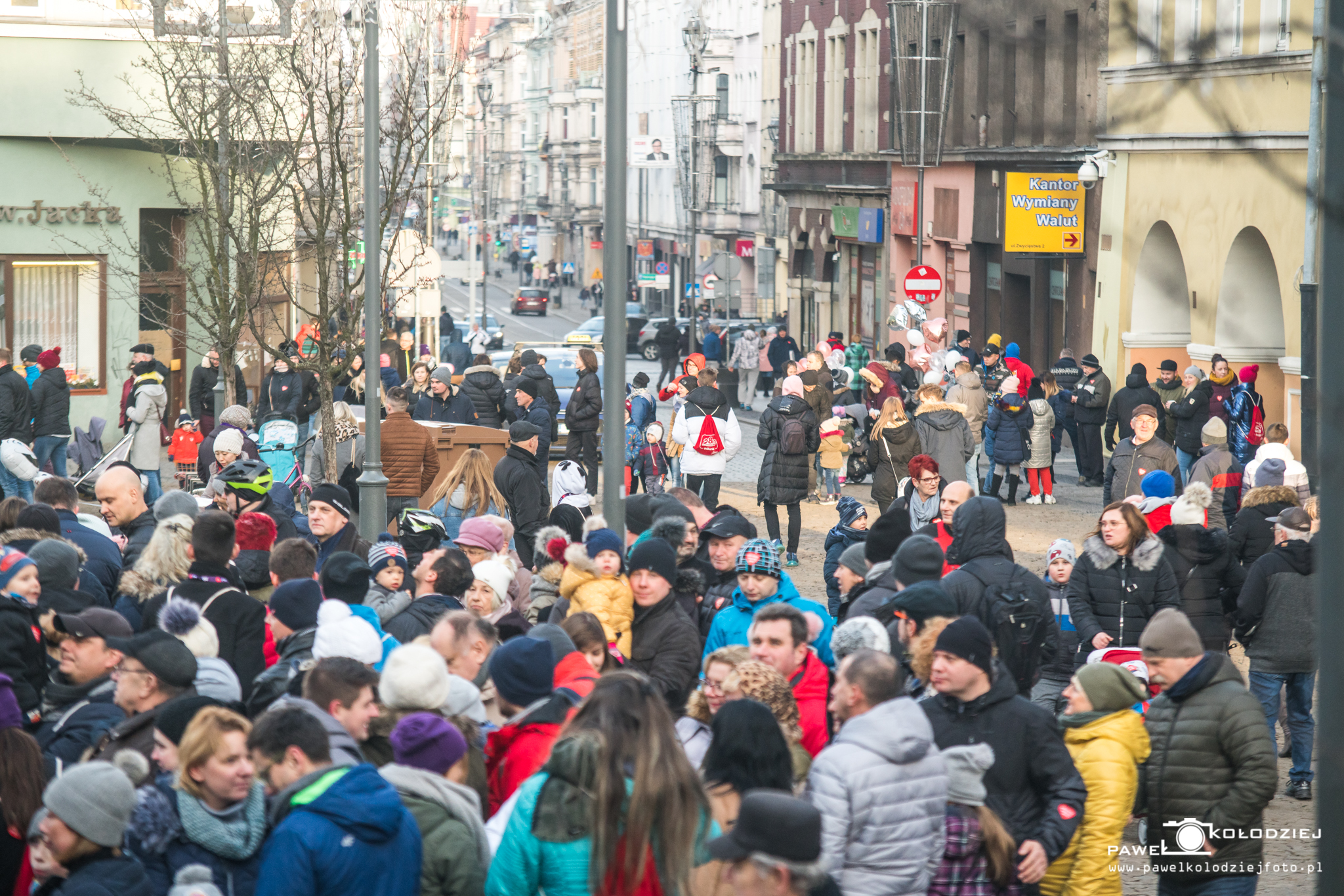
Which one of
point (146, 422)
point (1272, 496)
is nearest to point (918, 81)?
point (146, 422)

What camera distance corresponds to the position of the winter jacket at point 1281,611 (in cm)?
877

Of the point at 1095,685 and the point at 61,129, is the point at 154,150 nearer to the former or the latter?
the point at 61,129

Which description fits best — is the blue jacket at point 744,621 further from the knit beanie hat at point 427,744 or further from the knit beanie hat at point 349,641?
the knit beanie hat at point 427,744

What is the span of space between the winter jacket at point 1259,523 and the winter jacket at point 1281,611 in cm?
130

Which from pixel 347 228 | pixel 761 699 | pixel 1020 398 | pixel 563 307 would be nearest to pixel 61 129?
pixel 347 228

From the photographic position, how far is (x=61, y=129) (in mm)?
23516

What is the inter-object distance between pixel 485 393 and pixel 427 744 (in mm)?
15451

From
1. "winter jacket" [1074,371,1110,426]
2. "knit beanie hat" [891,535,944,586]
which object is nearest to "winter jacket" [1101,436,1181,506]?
"knit beanie hat" [891,535,944,586]

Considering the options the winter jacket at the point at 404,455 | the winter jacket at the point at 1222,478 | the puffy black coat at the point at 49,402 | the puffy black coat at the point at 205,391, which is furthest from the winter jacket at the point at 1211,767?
the puffy black coat at the point at 205,391

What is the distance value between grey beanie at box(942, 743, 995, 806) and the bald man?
5545 mm

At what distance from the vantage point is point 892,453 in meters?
16.4

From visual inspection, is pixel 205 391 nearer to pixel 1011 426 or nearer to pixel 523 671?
pixel 1011 426

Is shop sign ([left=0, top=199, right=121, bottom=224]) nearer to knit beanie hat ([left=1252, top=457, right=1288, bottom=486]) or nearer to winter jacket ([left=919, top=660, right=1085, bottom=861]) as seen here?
knit beanie hat ([left=1252, top=457, right=1288, bottom=486])

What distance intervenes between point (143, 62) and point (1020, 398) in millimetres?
12455
